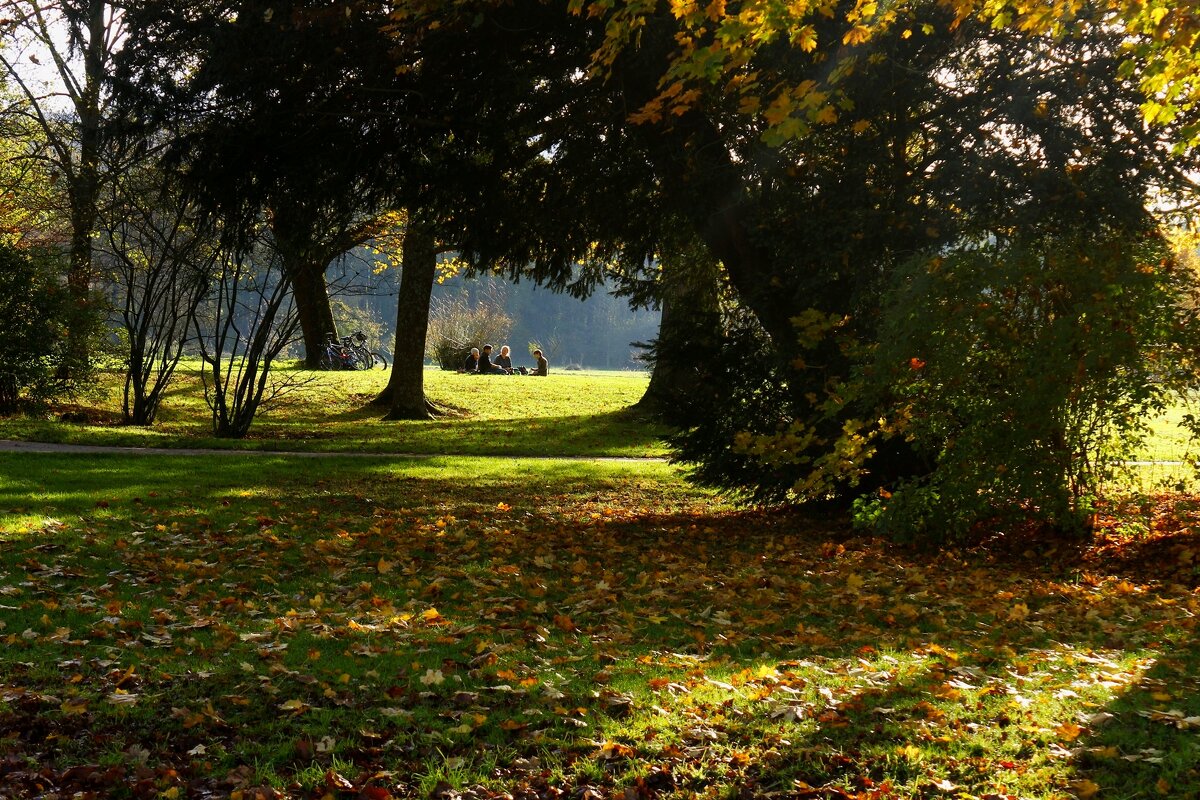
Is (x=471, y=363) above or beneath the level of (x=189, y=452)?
above

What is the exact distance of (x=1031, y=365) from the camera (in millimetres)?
8133

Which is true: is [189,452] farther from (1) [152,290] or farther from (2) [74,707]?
(2) [74,707]

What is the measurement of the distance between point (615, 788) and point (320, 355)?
78.2 feet

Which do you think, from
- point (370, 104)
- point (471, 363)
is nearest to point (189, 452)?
point (370, 104)

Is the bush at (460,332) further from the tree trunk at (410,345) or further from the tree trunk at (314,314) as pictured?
the tree trunk at (410,345)

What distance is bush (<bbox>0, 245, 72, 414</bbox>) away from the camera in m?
16.8

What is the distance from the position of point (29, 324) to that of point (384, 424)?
20.3 ft

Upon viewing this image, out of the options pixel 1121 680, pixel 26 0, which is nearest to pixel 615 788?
pixel 1121 680

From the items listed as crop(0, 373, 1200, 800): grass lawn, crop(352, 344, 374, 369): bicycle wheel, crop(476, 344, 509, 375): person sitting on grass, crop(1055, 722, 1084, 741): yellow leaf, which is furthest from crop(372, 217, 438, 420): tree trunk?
crop(1055, 722, 1084, 741): yellow leaf

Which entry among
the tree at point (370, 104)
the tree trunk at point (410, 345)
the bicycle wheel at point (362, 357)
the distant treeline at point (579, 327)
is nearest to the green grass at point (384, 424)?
the tree trunk at point (410, 345)

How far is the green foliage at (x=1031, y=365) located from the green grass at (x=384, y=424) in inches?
274

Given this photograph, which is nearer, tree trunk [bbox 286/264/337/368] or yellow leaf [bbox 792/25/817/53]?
yellow leaf [bbox 792/25/817/53]

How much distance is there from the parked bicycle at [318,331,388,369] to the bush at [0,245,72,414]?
29.2 feet

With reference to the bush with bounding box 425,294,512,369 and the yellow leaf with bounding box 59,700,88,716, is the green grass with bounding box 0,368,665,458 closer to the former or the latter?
the bush with bounding box 425,294,512,369
